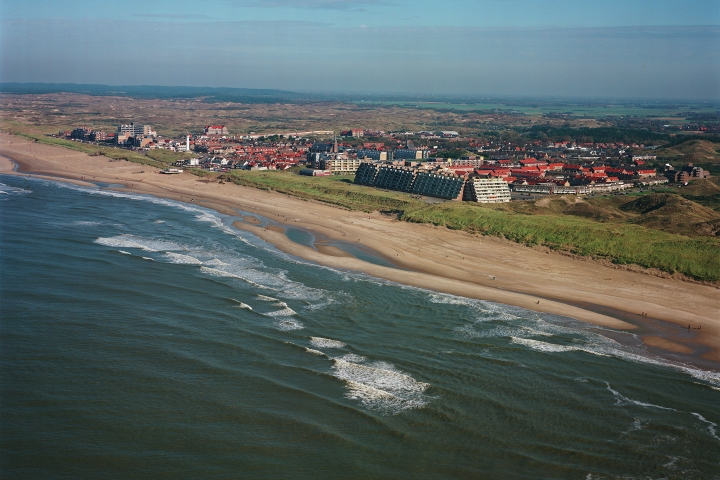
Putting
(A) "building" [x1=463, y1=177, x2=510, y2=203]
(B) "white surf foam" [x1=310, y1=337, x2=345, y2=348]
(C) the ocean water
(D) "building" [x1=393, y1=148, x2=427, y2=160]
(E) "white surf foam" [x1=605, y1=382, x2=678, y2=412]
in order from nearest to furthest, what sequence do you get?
(C) the ocean water
(E) "white surf foam" [x1=605, y1=382, x2=678, y2=412]
(B) "white surf foam" [x1=310, y1=337, x2=345, y2=348]
(A) "building" [x1=463, y1=177, x2=510, y2=203]
(D) "building" [x1=393, y1=148, x2=427, y2=160]

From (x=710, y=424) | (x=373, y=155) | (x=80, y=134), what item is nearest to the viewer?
(x=710, y=424)

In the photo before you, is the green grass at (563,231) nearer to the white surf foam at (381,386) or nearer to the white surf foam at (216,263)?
the white surf foam at (216,263)

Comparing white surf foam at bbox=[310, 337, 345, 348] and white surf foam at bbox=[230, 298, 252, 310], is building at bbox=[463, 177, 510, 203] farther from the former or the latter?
white surf foam at bbox=[310, 337, 345, 348]

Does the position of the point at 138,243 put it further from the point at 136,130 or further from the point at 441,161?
the point at 136,130

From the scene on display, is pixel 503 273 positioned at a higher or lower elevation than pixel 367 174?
lower

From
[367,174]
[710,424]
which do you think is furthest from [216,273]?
[367,174]

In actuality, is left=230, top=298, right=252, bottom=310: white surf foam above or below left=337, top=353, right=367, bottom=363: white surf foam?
above

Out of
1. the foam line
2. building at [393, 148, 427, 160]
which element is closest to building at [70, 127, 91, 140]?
building at [393, 148, 427, 160]
